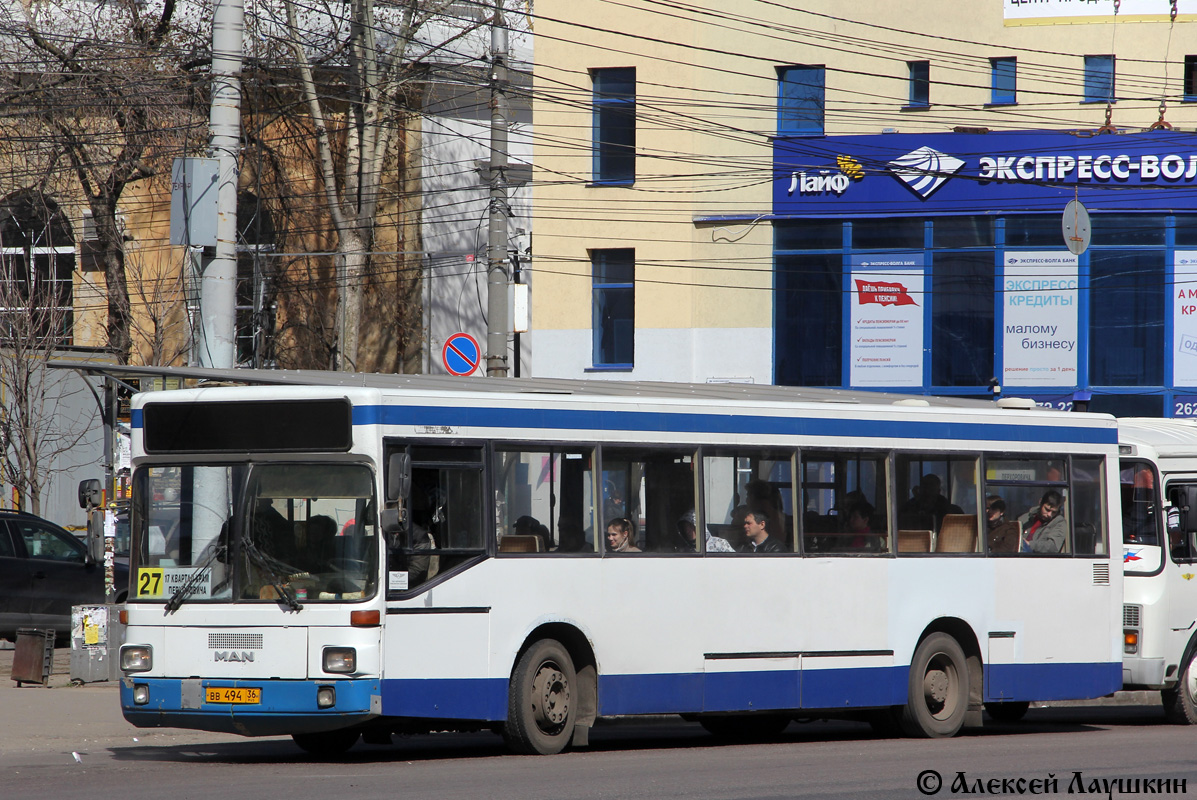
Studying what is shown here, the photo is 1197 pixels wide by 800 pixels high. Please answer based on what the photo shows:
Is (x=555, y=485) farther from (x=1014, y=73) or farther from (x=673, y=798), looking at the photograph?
(x=1014, y=73)

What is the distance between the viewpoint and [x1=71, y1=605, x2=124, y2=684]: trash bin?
17.8m

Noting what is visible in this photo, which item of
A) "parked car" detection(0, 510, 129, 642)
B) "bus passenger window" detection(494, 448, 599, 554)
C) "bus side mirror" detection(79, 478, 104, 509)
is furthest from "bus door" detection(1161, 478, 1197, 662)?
"parked car" detection(0, 510, 129, 642)

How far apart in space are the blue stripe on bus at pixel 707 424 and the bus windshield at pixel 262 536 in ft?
1.95

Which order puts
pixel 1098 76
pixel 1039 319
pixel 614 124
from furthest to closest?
pixel 614 124
pixel 1098 76
pixel 1039 319

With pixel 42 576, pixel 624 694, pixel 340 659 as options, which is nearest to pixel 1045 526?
pixel 624 694

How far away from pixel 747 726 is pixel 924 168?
1811 cm

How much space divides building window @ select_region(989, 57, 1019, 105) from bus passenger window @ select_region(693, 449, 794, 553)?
19.7 meters

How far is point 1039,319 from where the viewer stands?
98.3 ft

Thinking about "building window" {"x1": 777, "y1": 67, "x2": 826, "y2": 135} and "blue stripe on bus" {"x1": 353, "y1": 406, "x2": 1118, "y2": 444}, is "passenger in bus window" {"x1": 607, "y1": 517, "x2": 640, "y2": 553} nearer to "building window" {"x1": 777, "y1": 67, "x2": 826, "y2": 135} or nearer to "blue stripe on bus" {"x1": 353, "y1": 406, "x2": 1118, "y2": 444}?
"blue stripe on bus" {"x1": 353, "y1": 406, "x2": 1118, "y2": 444}

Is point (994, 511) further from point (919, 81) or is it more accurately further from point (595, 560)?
point (919, 81)

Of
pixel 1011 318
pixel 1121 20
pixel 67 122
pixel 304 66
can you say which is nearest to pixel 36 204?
pixel 67 122

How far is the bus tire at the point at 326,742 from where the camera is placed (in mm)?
12164

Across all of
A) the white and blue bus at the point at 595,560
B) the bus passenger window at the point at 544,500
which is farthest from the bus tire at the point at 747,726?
the bus passenger window at the point at 544,500

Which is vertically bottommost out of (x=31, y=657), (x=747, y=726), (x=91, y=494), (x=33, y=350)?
(x=747, y=726)
